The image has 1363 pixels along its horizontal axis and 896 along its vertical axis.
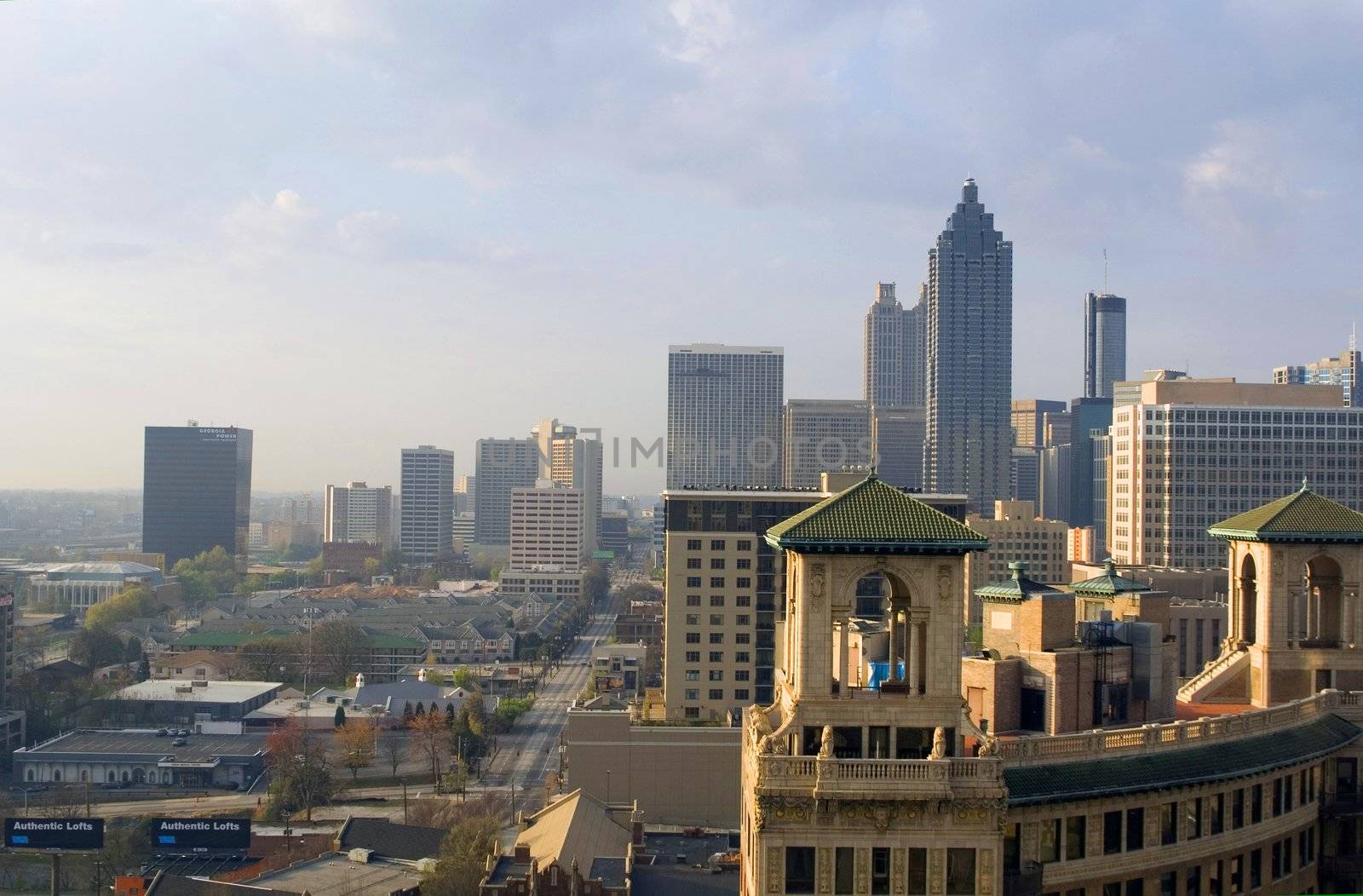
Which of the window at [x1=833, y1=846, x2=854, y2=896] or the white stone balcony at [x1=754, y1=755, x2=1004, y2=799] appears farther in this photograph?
the window at [x1=833, y1=846, x2=854, y2=896]

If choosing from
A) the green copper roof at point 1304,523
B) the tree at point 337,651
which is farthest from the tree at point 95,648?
the green copper roof at point 1304,523

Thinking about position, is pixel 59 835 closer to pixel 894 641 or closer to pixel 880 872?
pixel 894 641

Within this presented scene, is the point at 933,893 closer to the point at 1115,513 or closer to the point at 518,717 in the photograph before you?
the point at 518,717

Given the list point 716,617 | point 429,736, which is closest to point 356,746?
point 429,736

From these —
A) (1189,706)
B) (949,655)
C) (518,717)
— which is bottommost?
(518,717)

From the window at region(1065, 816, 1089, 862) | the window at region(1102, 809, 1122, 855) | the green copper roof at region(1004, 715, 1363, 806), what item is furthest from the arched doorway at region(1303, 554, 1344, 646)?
the window at region(1065, 816, 1089, 862)

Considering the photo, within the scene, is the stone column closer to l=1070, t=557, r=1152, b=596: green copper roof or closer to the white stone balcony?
the white stone balcony

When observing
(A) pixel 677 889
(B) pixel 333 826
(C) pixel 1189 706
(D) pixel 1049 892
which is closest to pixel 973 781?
(D) pixel 1049 892
